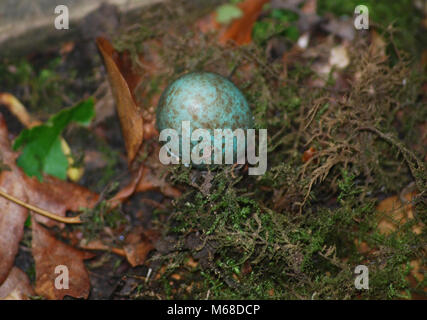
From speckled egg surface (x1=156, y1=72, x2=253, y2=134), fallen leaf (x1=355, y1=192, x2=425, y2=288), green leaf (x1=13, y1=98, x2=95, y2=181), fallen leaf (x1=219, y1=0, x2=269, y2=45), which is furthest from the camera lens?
fallen leaf (x1=219, y1=0, x2=269, y2=45)

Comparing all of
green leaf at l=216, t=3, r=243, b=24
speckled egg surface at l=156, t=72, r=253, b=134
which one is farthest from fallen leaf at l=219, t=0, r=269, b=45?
speckled egg surface at l=156, t=72, r=253, b=134

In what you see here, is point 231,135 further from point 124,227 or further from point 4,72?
point 4,72

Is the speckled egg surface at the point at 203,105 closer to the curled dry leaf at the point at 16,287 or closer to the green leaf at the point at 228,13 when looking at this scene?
the green leaf at the point at 228,13

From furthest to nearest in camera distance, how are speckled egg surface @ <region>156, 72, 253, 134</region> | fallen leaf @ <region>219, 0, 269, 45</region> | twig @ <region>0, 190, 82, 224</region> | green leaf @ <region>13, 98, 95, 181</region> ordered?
fallen leaf @ <region>219, 0, 269, 45</region> < green leaf @ <region>13, 98, 95, 181</region> < twig @ <region>0, 190, 82, 224</region> < speckled egg surface @ <region>156, 72, 253, 134</region>

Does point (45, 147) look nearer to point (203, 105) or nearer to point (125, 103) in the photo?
point (125, 103)

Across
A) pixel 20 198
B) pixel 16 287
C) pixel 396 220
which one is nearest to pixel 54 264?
pixel 16 287

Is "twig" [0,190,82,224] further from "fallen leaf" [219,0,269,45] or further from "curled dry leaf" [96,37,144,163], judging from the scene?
"fallen leaf" [219,0,269,45]
